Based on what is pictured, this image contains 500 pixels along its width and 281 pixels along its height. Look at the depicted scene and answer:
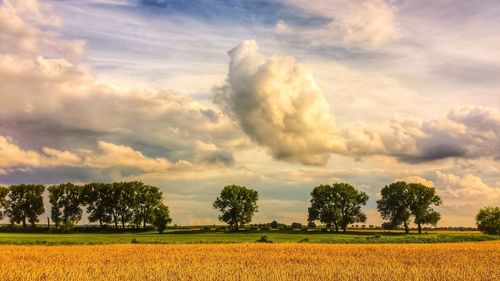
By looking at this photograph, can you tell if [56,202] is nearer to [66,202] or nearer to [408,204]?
[66,202]

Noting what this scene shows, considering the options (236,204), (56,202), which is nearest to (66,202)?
(56,202)

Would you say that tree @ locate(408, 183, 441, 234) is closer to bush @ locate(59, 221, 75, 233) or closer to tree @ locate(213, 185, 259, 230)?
tree @ locate(213, 185, 259, 230)

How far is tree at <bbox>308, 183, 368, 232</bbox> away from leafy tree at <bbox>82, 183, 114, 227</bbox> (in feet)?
174

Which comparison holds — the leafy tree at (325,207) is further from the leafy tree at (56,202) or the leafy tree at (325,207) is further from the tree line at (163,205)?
the leafy tree at (56,202)

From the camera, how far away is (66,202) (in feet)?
446

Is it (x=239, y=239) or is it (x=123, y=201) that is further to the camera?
(x=123, y=201)

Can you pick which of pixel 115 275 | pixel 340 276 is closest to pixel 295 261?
pixel 340 276

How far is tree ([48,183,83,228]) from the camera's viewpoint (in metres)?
134

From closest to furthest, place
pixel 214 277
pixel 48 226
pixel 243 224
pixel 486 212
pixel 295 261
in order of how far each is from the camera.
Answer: pixel 214 277
pixel 295 261
pixel 486 212
pixel 243 224
pixel 48 226

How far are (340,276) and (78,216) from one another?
12495 centimetres

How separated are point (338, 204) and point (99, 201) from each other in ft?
206

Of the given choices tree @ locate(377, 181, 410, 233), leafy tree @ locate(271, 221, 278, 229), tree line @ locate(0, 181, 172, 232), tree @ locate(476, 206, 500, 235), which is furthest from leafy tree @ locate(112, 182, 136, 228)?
tree @ locate(476, 206, 500, 235)

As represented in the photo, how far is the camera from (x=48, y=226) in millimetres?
134375

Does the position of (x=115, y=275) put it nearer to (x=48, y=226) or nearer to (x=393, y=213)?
(x=393, y=213)
